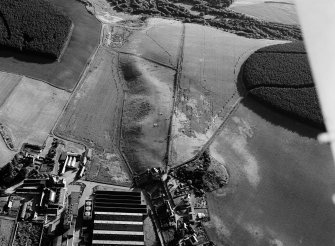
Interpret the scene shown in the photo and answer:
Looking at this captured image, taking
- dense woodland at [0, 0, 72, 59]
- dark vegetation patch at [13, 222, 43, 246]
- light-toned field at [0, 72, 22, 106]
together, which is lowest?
dark vegetation patch at [13, 222, 43, 246]

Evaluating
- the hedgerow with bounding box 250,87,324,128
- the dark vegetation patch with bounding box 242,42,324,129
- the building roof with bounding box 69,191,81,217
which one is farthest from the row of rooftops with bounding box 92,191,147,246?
the dark vegetation patch with bounding box 242,42,324,129

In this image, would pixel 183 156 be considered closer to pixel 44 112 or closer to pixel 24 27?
pixel 44 112

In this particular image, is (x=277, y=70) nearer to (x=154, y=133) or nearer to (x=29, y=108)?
(x=154, y=133)

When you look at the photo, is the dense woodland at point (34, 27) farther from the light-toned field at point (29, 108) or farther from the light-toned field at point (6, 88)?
the light-toned field at point (29, 108)

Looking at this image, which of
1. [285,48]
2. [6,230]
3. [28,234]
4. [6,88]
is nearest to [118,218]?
[28,234]

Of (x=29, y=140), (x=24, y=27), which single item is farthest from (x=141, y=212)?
(x=24, y=27)

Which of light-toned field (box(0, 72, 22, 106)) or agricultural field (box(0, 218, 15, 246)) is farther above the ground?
light-toned field (box(0, 72, 22, 106))

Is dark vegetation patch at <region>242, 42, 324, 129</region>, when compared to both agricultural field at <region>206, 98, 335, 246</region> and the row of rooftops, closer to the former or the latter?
agricultural field at <region>206, 98, 335, 246</region>
